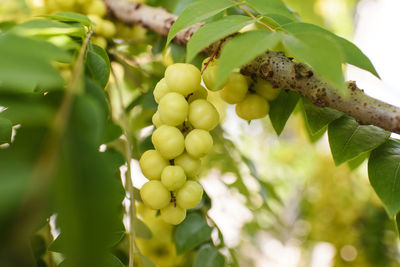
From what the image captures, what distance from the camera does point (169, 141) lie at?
312 mm

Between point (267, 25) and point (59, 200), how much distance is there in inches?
9.8

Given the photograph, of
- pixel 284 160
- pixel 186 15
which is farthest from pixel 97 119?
pixel 284 160

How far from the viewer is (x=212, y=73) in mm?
340

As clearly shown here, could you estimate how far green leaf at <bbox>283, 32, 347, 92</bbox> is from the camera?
21 centimetres

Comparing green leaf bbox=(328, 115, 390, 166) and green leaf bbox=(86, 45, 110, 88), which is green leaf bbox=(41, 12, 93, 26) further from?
green leaf bbox=(328, 115, 390, 166)

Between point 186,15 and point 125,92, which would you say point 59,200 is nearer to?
point 186,15

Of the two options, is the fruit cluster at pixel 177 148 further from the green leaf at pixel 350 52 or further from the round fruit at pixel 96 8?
the round fruit at pixel 96 8

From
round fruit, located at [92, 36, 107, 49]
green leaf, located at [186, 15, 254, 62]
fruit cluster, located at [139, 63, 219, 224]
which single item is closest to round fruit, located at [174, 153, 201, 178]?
fruit cluster, located at [139, 63, 219, 224]

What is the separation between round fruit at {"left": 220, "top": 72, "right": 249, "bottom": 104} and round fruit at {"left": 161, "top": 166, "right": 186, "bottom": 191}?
0.10 metres

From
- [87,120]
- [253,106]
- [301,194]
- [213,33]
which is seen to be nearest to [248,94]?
[253,106]

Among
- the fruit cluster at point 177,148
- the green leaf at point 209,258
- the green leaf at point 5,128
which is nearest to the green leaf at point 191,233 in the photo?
the green leaf at point 209,258

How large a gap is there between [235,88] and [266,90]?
0.11ft

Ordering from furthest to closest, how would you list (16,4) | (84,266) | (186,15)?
(16,4) → (186,15) → (84,266)

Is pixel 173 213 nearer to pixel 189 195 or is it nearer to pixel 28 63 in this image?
pixel 189 195
